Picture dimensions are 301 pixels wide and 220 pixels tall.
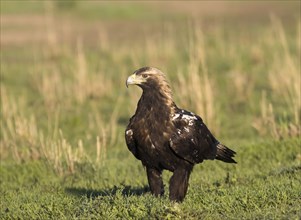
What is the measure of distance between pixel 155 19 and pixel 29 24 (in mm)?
6295

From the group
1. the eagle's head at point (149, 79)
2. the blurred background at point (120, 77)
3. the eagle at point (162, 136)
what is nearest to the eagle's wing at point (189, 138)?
the eagle at point (162, 136)

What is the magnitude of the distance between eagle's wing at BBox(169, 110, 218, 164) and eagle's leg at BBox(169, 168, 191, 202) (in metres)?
0.17

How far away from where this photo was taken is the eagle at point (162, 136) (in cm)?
739

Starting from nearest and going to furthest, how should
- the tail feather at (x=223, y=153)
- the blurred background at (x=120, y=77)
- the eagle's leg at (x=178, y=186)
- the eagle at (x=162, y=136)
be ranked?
1. the eagle at (x=162, y=136)
2. the eagle's leg at (x=178, y=186)
3. the tail feather at (x=223, y=153)
4. the blurred background at (x=120, y=77)

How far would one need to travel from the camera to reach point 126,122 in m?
14.1

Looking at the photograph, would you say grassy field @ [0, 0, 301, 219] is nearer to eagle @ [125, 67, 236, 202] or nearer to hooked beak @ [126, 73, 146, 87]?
eagle @ [125, 67, 236, 202]

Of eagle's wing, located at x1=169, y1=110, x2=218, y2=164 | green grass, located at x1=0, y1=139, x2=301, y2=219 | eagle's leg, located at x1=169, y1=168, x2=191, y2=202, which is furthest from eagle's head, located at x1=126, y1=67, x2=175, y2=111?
green grass, located at x1=0, y1=139, x2=301, y2=219

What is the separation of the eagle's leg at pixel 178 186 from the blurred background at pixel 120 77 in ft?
9.03

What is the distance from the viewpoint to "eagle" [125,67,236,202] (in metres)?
7.39

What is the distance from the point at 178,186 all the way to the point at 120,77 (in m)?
10.8

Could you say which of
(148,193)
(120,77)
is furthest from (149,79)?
(120,77)

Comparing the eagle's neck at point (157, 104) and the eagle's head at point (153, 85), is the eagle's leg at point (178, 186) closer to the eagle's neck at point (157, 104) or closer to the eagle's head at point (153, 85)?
the eagle's neck at point (157, 104)

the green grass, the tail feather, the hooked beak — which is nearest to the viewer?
the green grass

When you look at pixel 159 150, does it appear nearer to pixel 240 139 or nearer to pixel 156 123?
pixel 156 123
